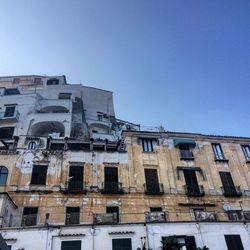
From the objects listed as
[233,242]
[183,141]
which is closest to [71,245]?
[233,242]

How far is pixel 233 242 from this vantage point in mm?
21203

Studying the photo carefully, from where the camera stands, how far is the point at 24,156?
1094 inches

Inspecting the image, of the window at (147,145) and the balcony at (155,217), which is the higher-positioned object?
the window at (147,145)

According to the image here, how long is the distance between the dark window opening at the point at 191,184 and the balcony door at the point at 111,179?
7.11 metres

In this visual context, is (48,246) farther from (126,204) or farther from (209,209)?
(209,209)

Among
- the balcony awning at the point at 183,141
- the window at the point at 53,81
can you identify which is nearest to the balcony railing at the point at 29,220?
the balcony awning at the point at 183,141

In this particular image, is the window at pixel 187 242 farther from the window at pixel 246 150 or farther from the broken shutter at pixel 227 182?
the window at pixel 246 150

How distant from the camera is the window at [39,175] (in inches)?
1032

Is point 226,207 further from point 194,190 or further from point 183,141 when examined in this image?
point 183,141

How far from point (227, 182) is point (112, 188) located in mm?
12171

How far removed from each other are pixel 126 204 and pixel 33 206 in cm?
825

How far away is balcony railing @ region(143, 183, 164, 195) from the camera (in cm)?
2693

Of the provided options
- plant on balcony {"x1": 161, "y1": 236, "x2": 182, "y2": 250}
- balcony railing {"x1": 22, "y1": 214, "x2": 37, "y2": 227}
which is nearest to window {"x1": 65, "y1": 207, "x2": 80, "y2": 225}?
balcony railing {"x1": 22, "y1": 214, "x2": 37, "y2": 227}

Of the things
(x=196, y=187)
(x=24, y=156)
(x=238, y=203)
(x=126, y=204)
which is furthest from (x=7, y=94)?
(x=238, y=203)
